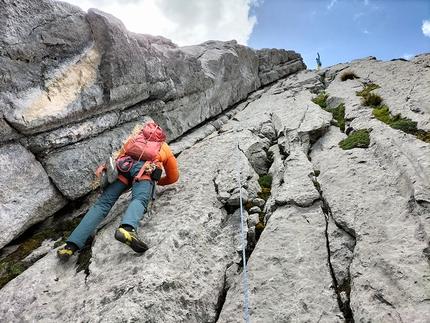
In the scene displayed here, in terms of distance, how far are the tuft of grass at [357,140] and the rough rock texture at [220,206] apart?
17.5 inches

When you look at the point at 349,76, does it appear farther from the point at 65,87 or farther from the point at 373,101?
the point at 65,87

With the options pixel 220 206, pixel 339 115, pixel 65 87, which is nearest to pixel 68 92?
pixel 65 87

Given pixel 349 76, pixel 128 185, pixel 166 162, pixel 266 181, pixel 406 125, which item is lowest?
pixel 128 185

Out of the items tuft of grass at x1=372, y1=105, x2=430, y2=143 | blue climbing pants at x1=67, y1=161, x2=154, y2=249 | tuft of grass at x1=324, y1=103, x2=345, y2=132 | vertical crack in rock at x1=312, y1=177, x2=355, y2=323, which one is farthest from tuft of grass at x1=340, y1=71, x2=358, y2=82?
blue climbing pants at x1=67, y1=161, x2=154, y2=249

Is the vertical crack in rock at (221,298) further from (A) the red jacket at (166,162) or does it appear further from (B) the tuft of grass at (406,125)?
(B) the tuft of grass at (406,125)

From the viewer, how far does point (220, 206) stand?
880 cm

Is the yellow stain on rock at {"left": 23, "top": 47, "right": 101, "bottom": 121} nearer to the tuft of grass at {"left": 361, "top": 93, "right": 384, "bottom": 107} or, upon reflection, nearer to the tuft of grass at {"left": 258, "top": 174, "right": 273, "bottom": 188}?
the tuft of grass at {"left": 258, "top": 174, "right": 273, "bottom": 188}

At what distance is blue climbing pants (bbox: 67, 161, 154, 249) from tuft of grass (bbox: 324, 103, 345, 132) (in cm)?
989

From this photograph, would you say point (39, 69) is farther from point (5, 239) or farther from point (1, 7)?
point (5, 239)

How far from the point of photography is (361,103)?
13414 mm

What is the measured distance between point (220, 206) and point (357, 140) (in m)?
6.17

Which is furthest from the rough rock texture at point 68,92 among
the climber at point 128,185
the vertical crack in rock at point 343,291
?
the vertical crack in rock at point 343,291

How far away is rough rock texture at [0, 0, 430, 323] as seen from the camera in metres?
5.33

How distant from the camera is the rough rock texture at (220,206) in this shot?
533cm
